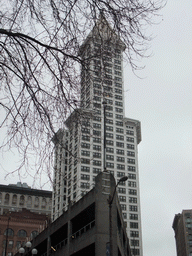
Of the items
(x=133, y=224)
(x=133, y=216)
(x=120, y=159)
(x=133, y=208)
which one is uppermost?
(x=120, y=159)

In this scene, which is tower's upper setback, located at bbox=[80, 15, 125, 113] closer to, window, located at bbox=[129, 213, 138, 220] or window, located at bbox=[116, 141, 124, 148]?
window, located at bbox=[129, 213, 138, 220]

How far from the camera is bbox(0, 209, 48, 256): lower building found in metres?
79.1

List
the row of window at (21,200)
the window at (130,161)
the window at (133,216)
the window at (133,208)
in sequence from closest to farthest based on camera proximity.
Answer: the window at (133,216) → the window at (133,208) → the window at (130,161) → the row of window at (21,200)

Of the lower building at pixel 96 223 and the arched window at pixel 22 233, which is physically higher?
the arched window at pixel 22 233

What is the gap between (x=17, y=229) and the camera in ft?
271

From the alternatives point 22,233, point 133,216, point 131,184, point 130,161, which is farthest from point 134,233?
point 22,233

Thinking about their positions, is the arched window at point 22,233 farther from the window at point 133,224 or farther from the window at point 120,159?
the window at point 120,159

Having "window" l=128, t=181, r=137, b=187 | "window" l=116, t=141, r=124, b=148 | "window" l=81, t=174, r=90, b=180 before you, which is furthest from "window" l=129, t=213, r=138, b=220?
"window" l=116, t=141, r=124, b=148

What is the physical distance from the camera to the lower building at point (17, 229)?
7912cm

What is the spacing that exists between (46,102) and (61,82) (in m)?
0.64

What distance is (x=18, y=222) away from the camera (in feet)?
275

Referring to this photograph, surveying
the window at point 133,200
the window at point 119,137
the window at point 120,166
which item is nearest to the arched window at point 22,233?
the window at point 133,200

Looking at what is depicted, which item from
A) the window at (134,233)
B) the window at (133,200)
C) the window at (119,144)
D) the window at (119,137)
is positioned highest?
the window at (119,137)

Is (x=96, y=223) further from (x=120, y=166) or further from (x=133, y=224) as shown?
(x=120, y=166)
